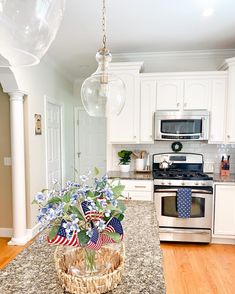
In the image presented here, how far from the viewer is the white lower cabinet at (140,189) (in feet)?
10.3

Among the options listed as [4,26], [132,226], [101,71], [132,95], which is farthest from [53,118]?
[4,26]

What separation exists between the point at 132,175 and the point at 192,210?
0.95 metres

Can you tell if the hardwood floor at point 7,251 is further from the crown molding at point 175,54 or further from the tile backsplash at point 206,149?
the crown molding at point 175,54

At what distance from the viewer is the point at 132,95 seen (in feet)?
11.2

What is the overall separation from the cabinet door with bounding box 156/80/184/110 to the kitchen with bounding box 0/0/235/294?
0.05 ft

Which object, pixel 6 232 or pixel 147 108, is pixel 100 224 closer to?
pixel 147 108

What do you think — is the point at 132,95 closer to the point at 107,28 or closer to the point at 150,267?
the point at 107,28

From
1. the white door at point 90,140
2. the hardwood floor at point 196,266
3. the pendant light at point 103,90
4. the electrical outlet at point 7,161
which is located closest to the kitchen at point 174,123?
the hardwood floor at point 196,266

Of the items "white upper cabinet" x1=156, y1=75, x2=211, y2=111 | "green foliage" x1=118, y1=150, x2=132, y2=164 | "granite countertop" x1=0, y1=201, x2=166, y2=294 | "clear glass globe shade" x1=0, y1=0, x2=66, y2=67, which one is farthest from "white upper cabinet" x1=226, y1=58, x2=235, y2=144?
"clear glass globe shade" x1=0, y1=0, x2=66, y2=67

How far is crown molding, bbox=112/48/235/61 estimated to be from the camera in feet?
11.7

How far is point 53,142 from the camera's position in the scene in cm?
420

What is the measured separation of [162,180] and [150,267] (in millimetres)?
2152

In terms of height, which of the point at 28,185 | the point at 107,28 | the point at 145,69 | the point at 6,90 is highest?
the point at 107,28

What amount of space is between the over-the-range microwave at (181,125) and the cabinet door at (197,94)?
10 cm
